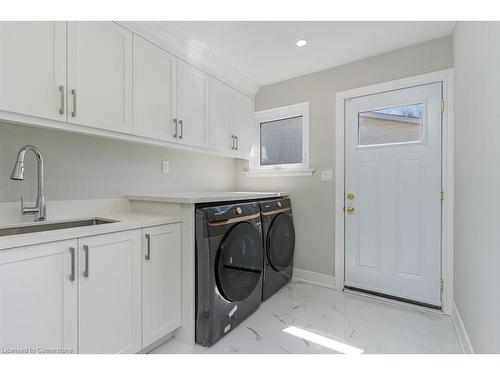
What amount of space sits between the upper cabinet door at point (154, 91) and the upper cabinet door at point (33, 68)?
1.53ft

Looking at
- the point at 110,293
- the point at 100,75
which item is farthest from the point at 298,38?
the point at 110,293

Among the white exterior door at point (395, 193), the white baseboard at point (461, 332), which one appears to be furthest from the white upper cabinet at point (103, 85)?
the white baseboard at point (461, 332)

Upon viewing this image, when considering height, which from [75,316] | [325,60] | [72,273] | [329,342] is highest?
[325,60]

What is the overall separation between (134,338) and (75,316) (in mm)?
393

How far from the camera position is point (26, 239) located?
1.06 meters

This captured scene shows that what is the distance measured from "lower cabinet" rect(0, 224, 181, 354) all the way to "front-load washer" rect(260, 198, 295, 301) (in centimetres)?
90

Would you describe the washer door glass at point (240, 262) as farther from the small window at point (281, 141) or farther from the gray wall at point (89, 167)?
the small window at point (281, 141)

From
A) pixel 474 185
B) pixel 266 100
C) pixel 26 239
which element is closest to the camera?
pixel 26 239

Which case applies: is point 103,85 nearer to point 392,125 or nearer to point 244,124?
point 244,124

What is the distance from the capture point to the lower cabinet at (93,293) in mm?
1046

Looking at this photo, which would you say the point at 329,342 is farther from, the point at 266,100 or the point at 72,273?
the point at 266,100

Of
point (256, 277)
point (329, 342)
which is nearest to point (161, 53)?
point (256, 277)

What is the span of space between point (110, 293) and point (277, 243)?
5.03ft

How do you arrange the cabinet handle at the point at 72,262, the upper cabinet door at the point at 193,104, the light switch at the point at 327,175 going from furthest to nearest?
the light switch at the point at 327,175
the upper cabinet door at the point at 193,104
the cabinet handle at the point at 72,262
